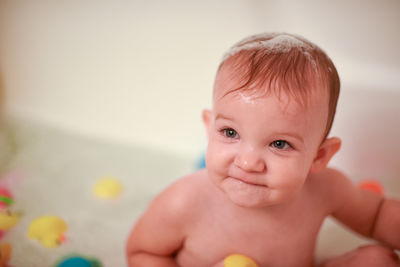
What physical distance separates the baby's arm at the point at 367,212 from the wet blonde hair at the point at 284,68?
0.77 ft

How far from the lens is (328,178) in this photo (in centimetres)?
89

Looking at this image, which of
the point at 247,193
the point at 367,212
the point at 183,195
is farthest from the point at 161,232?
the point at 367,212

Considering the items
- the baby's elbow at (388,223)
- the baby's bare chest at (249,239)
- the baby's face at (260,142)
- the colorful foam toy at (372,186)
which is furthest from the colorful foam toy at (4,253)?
the colorful foam toy at (372,186)

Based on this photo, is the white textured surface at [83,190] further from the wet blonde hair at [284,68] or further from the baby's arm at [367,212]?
the wet blonde hair at [284,68]

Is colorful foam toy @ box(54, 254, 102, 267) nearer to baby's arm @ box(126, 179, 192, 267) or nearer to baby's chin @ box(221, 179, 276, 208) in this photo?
baby's arm @ box(126, 179, 192, 267)

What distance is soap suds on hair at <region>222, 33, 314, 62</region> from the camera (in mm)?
695

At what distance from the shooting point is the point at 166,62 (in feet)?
4.90

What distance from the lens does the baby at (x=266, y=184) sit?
0.66 meters

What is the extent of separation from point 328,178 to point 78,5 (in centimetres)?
109

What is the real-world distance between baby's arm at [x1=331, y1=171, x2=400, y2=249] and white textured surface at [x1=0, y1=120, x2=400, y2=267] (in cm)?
24

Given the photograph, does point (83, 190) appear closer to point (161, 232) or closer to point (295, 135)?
point (161, 232)

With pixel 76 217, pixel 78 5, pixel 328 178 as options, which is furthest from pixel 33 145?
pixel 328 178

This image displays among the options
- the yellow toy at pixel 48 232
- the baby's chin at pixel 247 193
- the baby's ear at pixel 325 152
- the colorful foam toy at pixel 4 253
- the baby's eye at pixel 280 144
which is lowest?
the colorful foam toy at pixel 4 253

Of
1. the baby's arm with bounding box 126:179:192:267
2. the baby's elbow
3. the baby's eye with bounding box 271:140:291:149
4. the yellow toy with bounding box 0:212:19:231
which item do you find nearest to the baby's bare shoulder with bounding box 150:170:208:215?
the baby's arm with bounding box 126:179:192:267
